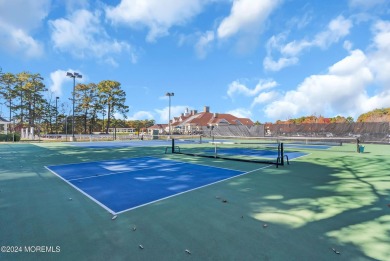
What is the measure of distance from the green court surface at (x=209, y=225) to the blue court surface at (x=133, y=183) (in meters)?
0.33

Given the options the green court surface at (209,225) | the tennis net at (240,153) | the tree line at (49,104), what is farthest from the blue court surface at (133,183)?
the tree line at (49,104)

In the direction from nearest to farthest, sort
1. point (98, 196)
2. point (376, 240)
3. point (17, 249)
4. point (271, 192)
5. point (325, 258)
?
point (325, 258)
point (17, 249)
point (376, 240)
point (98, 196)
point (271, 192)

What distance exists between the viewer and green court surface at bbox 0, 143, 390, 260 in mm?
2787

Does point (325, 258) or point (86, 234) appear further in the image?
point (86, 234)

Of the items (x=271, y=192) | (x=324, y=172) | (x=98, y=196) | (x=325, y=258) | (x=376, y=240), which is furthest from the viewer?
(x=324, y=172)

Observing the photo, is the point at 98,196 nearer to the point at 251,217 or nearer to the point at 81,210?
the point at 81,210

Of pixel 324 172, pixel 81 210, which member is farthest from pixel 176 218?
pixel 324 172

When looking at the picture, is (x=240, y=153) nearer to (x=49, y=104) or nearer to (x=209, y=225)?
(x=209, y=225)

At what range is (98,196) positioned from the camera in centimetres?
514

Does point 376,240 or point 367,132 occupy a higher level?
point 367,132

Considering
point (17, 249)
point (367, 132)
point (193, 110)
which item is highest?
point (193, 110)

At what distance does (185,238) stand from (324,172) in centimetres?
709

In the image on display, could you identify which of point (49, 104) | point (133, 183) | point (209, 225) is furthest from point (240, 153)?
point (49, 104)

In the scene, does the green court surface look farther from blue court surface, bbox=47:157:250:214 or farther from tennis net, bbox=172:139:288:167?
tennis net, bbox=172:139:288:167
